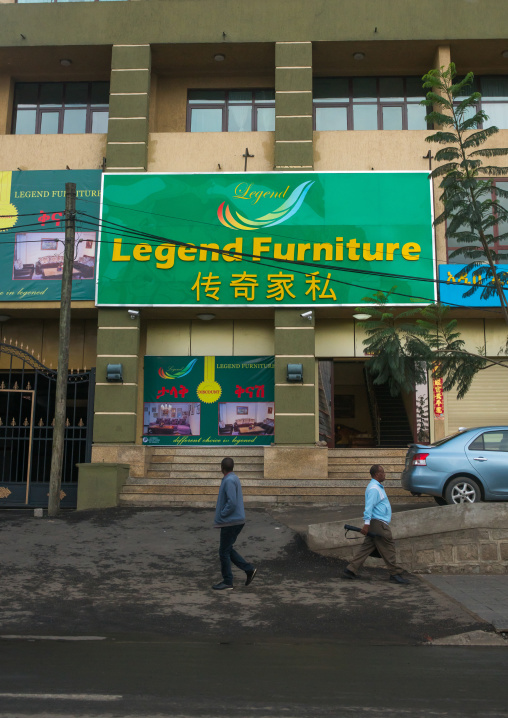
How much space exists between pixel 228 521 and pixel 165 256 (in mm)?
9942

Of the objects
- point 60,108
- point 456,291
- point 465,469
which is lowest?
point 465,469

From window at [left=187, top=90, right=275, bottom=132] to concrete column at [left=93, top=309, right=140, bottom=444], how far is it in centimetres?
648

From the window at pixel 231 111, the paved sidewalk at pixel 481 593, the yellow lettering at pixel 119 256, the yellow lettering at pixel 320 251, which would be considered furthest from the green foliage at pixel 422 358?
the window at pixel 231 111

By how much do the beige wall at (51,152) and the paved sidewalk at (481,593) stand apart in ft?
45.9

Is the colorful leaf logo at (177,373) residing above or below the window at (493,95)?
below

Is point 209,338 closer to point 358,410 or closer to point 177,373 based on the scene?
point 177,373

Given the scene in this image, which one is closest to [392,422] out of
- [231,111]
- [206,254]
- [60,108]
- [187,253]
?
[206,254]

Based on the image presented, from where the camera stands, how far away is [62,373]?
46.0 ft

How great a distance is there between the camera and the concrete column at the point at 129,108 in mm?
17641

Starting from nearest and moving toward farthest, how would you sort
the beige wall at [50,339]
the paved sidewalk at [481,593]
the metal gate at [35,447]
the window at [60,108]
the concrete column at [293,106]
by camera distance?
1. the paved sidewalk at [481,593]
2. the metal gate at [35,447]
3. the concrete column at [293,106]
4. the beige wall at [50,339]
5. the window at [60,108]

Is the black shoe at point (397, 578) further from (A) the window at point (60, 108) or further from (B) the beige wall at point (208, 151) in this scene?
(A) the window at point (60, 108)

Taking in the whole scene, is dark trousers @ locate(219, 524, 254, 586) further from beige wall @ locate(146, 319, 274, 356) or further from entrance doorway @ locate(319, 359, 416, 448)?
beige wall @ locate(146, 319, 274, 356)

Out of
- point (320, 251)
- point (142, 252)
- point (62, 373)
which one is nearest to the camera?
point (62, 373)

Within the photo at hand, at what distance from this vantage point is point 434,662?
583 centimetres
